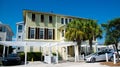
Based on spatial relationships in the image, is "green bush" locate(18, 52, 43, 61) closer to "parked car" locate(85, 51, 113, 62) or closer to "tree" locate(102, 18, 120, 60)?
"parked car" locate(85, 51, 113, 62)

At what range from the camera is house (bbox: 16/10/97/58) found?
3266 cm

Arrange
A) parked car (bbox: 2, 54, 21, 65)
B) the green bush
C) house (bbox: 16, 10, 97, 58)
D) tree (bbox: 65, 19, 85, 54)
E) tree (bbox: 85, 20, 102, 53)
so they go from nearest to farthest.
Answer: parked car (bbox: 2, 54, 21, 65) → tree (bbox: 65, 19, 85, 54) → tree (bbox: 85, 20, 102, 53) → the green bush → house (bbox: 16, 10, 97, 58)

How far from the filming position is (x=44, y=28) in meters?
33.8

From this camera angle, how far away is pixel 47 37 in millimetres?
33750

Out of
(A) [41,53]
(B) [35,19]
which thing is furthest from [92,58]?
(B) [35,19]

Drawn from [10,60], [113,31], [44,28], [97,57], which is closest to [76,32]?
[97,57]

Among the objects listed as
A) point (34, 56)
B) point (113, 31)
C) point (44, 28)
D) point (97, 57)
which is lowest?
point (34, 56)

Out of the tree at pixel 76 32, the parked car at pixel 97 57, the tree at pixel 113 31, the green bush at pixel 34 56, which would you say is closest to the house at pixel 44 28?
the green bush at pixel 34 56

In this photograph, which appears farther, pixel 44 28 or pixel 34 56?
pixel 44 28

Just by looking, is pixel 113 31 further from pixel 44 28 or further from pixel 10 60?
pixel 44 28

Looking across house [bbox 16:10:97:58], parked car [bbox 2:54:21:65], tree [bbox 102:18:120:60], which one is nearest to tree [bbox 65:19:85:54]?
house [bbox 16:10:97:58]

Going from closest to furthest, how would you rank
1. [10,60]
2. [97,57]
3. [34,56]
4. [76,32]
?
[10,60] → [97,57] → [76,32] → [34,56]

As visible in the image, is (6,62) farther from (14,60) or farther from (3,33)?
(3,33)

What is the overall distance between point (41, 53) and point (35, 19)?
659cm
